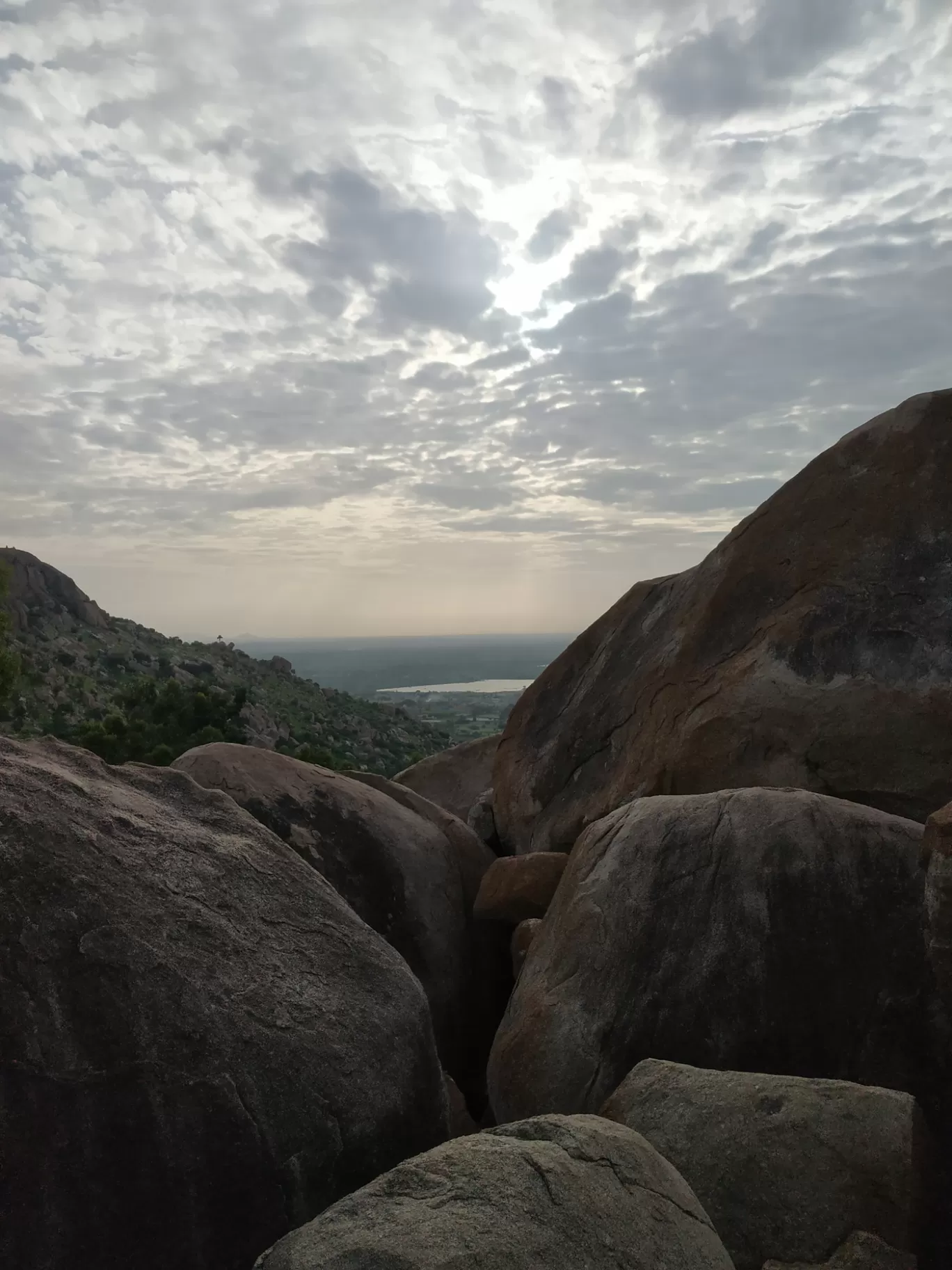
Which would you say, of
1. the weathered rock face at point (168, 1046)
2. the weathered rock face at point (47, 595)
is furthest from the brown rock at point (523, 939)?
the weathered rock face at point (47, 595)

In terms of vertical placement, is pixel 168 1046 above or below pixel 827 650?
below

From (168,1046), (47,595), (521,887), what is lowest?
(521,887)

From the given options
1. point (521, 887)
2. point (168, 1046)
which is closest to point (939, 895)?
point (168, 1046)

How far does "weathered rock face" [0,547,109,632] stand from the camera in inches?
3049

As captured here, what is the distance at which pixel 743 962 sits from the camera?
5.61 m

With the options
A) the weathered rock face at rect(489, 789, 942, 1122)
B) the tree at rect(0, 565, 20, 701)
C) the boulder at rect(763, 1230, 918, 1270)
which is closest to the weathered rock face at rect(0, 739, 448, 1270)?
the weathered rock face at rect(489, 789, 942, 1122)

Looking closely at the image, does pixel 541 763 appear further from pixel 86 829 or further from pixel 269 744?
pixel 269 744

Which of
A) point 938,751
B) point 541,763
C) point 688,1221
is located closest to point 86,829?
point 688,1221

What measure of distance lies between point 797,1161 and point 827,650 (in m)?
4.65

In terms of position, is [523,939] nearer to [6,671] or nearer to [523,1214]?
[523,1214]

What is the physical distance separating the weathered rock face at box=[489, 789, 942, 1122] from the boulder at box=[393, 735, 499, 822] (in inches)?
339

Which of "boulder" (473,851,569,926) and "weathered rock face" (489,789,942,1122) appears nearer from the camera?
"weathered rock face" (489,789,942,1122)

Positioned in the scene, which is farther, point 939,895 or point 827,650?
point 827,650

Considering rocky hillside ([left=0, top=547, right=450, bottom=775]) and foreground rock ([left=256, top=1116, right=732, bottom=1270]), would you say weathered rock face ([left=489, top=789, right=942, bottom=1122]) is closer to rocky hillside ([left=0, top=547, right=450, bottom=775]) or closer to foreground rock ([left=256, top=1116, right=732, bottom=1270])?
foreground rock ([left=256, top=1116, right=732, bottom=1270])
